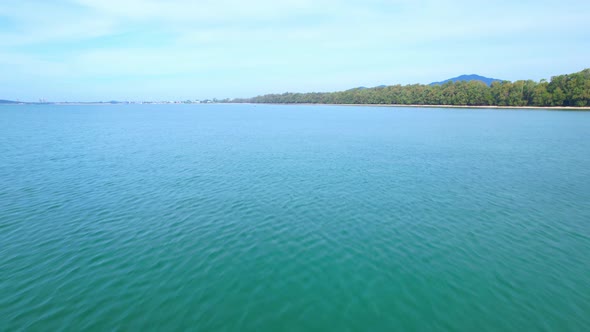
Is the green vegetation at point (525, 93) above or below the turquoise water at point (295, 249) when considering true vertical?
above

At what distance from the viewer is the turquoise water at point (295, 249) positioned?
11.4m

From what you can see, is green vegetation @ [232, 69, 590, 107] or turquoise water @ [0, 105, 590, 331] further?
green vegetation @ [232, 69, 590, 107]

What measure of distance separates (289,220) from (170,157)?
93.5ft

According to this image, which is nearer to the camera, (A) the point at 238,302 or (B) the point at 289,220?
(A) the point at 238,302

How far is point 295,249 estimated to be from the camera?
16.1 m

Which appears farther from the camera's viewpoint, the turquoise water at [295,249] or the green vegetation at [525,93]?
the green vegetation at [525,93]

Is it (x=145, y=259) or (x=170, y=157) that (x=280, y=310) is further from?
(x=170, y=157)

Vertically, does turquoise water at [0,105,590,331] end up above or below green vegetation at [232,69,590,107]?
below

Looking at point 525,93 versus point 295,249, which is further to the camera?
point 525,93

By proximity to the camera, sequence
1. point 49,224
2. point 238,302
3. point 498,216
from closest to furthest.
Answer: point 238,302 < point 49,224 < point 498,216

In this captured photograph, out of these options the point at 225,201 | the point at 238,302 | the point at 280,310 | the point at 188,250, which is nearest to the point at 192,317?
the point at 238,302

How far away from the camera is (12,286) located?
12883 mm

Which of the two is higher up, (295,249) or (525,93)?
(525,93)

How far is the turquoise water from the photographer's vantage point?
11.4m
